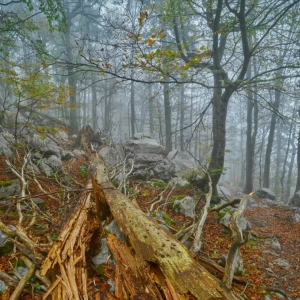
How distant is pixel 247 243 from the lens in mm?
5695

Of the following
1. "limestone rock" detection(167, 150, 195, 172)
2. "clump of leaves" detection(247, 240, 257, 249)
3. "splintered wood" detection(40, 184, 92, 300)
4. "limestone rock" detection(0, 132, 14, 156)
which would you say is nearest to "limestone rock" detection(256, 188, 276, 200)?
"limestone rock" detection(167, 150, 195, 172)

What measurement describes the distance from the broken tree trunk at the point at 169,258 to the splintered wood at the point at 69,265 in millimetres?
668

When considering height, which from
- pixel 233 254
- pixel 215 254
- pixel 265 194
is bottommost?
pixel 265 194

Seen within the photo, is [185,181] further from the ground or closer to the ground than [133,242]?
closer to the ground

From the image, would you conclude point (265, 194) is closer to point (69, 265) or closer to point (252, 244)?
point (252, 244)

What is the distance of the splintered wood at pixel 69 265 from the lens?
7.68 feet

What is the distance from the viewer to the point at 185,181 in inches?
388

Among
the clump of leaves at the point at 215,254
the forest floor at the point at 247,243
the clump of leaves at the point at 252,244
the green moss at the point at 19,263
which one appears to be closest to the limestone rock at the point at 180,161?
the forest floor at the point at 247,243

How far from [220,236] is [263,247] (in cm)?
116

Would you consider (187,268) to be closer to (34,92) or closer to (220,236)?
(220,236)

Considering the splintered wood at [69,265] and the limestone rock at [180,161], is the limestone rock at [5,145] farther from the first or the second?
the limestone rock at [180,161]

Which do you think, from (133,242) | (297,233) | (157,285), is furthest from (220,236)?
(157,285)

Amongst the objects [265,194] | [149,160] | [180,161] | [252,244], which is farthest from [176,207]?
[265,194]

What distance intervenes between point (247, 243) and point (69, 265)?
194 inches
